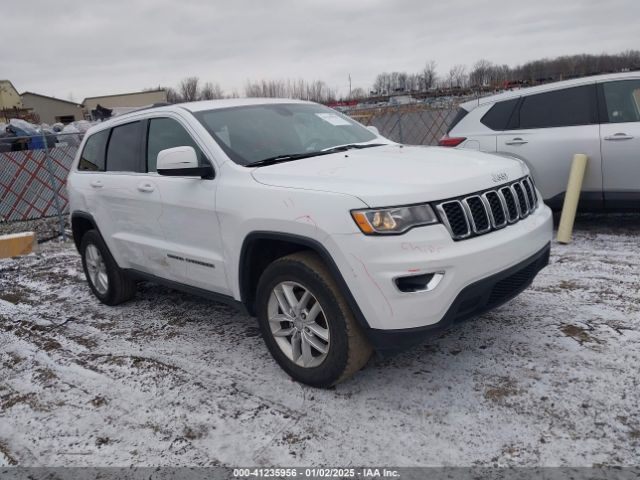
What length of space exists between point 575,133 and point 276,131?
12.9 ft

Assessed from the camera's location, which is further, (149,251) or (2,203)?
(2,203)

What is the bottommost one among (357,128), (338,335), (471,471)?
(471,471)

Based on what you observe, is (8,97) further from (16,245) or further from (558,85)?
(558,85)

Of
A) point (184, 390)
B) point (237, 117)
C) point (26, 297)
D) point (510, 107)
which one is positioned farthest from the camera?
point (510, 107)

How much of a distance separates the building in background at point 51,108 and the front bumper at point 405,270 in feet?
223

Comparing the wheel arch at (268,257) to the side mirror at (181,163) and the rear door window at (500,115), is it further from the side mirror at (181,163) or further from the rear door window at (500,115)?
the rear door window at (500,115)

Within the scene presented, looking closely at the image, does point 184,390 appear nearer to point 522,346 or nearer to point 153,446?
point 153,446

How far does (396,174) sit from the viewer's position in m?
2.97

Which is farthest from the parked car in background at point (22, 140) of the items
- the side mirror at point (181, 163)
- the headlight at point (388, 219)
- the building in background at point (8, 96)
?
the building in background at point (8, 96)

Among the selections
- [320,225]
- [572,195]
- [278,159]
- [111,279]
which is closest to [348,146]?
[278,159]

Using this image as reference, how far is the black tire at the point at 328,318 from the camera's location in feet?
9.39

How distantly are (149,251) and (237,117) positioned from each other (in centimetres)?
126

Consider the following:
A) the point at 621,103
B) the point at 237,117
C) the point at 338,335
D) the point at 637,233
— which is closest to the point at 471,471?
the point at 338,335

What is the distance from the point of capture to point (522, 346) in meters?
3.50
